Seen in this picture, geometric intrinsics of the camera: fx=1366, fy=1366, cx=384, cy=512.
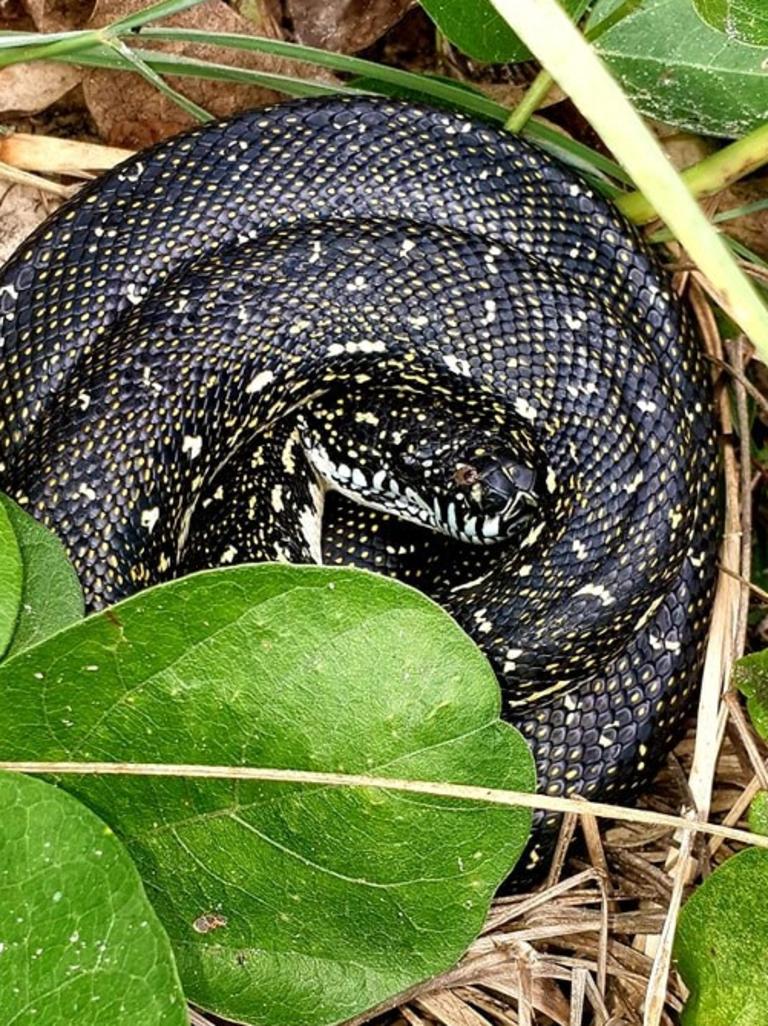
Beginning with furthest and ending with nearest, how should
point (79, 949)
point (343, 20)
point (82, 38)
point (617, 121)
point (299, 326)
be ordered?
point (343, 20), point (299, 326), point (82, 38), point (79, 949), point (617, 121)

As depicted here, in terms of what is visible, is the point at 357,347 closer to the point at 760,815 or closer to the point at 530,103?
the point at 530,103

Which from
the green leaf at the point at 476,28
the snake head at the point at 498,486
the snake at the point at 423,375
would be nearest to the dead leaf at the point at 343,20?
the snake at the point at 423,375

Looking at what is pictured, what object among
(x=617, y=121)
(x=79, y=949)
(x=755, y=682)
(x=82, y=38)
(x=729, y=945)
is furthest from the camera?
(x=82, y=38)

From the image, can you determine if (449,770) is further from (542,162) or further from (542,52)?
(542,162)

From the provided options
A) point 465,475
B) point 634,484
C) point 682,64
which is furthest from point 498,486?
point 682,64

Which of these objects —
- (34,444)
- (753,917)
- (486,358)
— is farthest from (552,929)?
(34,444)

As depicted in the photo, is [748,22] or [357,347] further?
[357,347]

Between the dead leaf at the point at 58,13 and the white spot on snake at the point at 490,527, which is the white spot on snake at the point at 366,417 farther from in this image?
the dead leaf at the point at 58,13

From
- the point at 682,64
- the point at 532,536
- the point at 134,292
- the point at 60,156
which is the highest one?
the point at 682,64

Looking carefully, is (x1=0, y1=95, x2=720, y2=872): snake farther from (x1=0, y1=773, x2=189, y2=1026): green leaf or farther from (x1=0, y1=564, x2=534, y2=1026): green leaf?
(x1=0, y1=773, x2=189, y2=1026): green leaf
